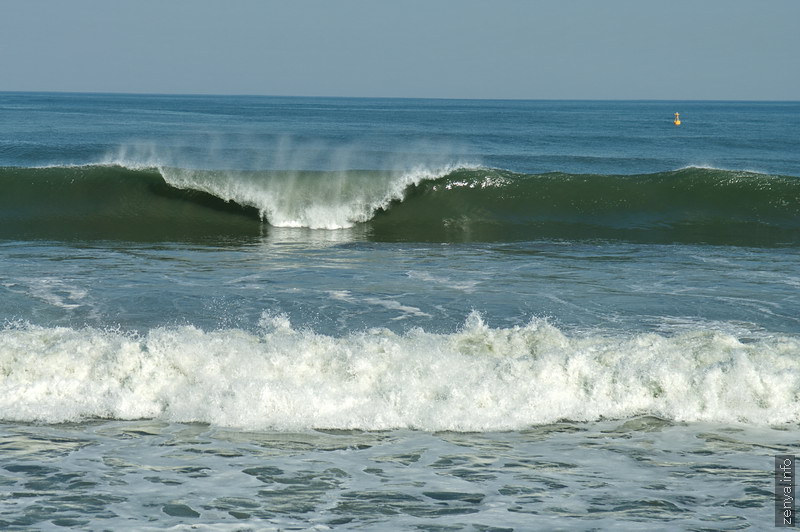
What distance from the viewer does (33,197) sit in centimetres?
1884

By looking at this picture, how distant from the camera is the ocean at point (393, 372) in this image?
5012 mm

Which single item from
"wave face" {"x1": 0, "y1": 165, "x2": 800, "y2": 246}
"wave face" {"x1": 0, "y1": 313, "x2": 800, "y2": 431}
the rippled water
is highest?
"wave face" {"x1": 0, "y1": 165, "x2": 800, "y2": 246}

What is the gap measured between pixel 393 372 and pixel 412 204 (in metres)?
11.6

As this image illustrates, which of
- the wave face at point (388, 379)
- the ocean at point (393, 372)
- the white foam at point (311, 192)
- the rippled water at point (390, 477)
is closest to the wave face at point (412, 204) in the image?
the white foam at point (311, 192)

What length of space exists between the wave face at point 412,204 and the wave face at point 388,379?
8.32 metres

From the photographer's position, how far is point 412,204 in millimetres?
18547

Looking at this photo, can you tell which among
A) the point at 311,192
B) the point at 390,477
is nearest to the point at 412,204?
the point at 311,192

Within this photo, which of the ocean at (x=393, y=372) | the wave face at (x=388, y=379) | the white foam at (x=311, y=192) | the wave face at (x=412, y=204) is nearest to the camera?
the ocean at (x=393, y=372)

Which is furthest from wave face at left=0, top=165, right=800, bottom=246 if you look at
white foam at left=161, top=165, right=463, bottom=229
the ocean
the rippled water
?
the rippled water

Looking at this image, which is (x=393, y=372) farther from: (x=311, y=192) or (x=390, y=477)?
(x=311, y=192)

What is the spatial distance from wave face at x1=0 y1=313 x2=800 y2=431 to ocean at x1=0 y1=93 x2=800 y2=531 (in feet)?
0.07

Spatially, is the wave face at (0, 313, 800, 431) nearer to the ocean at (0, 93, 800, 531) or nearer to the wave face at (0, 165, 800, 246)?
the ocean at (0, 93, 800, 531)

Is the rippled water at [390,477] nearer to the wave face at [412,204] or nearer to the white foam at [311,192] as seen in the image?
the wave face at [412,204]

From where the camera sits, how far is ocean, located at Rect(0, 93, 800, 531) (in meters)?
5.01
